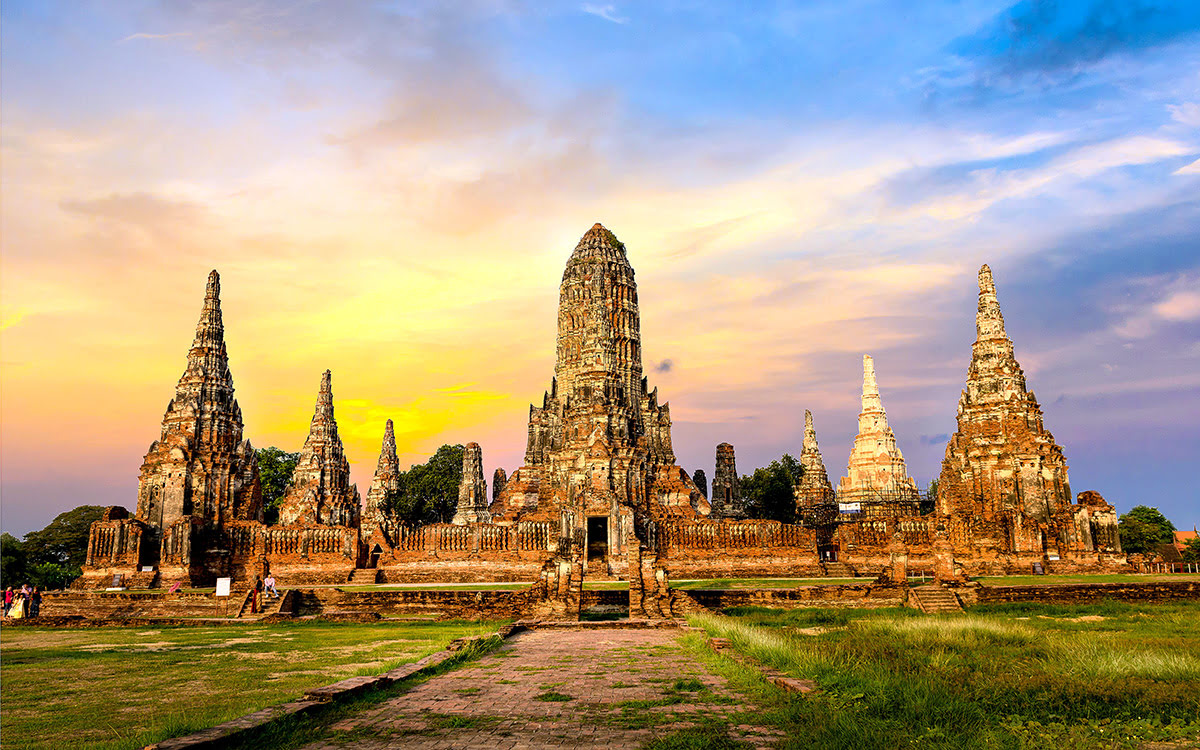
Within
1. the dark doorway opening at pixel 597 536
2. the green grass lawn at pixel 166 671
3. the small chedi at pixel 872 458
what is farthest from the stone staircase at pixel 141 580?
the small chedi at pixel 872 458

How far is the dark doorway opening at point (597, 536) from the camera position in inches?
1452

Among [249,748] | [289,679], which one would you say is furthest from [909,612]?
[249,748]

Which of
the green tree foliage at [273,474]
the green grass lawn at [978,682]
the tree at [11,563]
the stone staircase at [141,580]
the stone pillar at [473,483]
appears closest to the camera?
the green grass lawn at [978,682]

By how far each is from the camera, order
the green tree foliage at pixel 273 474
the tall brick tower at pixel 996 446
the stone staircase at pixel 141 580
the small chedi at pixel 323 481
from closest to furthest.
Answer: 1. the stone staircase at pixel 141 580
2. the tall brick tower at pixel 996 446
3. the small chedi at pixel 323 481
4. the green tree foliage at pixel 273 474

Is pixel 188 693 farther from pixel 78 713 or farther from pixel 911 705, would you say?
pixel 911 705

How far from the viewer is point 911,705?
8.61 metres

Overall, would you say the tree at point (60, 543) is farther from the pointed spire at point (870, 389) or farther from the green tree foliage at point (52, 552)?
the pointed spire at point (870, 389)

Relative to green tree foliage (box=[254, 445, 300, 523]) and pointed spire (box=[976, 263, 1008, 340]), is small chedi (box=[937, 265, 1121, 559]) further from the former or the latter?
green tree foliage (box=[254, 445, 300, 523])

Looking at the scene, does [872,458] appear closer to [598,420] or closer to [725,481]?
[725,481]

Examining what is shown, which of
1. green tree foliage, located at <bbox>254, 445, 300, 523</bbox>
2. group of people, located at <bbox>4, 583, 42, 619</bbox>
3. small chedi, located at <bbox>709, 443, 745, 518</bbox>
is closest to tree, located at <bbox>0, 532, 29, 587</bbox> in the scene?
green tree foliage, located at <bbox>254, 445, 300, 523</bbox>

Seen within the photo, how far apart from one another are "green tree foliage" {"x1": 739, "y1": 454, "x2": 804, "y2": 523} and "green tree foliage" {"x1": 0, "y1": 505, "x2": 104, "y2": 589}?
4886 cm

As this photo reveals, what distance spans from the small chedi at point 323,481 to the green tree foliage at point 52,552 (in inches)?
616

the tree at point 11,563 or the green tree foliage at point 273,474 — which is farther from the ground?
the green tree foliage at point 273,474

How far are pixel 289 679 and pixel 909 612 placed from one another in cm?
1625
